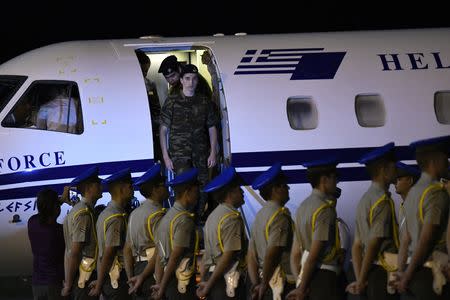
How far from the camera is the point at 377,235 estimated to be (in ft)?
34.7

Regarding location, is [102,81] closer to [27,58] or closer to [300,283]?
[27,58]

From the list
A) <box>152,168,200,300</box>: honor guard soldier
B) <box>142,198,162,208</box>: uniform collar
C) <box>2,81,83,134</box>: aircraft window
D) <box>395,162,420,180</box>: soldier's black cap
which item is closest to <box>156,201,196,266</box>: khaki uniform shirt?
<box>152,168,200,300</box>: honor guard soldier

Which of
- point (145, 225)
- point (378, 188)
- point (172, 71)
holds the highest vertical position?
point (172, 71)

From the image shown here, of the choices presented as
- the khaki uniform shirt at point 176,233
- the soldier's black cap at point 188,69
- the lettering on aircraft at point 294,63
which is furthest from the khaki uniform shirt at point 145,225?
the lettering on aircraft at point 294,63

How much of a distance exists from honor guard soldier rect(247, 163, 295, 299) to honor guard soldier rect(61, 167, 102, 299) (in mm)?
2251

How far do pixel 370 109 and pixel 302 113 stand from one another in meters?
0.85

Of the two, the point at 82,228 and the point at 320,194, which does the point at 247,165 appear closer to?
the point at 82,228

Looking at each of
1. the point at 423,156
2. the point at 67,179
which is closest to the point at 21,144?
the point at 67,179

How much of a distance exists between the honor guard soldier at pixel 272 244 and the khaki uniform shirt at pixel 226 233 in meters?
0.14

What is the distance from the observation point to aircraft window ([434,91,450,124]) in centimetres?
1448

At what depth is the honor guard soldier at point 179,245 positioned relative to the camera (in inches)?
449

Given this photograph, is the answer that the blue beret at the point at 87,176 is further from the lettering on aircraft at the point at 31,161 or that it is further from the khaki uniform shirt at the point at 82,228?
the lettering on aircraft at the point at 31,161

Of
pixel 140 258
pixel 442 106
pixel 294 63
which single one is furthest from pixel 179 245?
pixel 442 106

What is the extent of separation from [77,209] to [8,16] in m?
13.4
